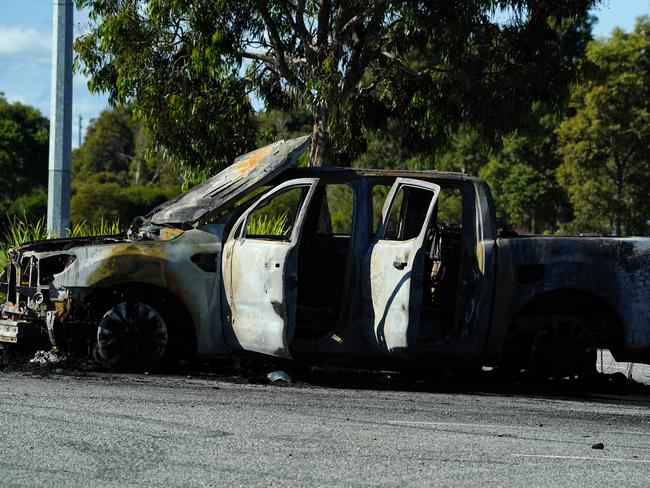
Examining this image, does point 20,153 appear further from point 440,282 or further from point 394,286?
point 394,286

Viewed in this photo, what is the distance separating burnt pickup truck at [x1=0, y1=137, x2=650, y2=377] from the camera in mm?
10031

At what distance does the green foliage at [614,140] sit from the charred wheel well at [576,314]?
131 feet

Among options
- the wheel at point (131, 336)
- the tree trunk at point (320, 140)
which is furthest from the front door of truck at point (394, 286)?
the tree trunk at point (320, 140)

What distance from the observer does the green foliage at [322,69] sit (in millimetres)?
17656

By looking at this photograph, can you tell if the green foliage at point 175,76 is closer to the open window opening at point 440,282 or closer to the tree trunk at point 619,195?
the open window opening at point 440,282

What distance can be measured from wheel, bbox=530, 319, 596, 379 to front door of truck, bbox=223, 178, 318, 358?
232cm

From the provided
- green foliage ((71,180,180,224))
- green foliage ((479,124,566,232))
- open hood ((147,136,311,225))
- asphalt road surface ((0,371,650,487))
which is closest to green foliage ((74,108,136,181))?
green foliage ((71,180,180,224))

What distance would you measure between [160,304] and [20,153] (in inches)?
2343

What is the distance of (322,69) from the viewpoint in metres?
17.4

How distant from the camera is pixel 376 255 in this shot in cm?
988

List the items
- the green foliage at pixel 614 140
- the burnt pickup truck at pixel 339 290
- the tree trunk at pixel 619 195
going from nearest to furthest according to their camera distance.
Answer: the burnt pickup truck at pixel 339 290 → the green foliage at pixel 614 140 → the tree trunk at pixel 619 195

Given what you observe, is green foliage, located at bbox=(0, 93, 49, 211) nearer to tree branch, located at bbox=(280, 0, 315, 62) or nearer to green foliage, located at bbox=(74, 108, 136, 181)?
green foliage, located at bbox=(74, 108, 136, 181)

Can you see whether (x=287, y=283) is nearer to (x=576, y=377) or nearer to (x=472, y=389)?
(x=472, y=389)

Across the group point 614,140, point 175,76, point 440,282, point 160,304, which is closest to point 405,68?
point 175,76
